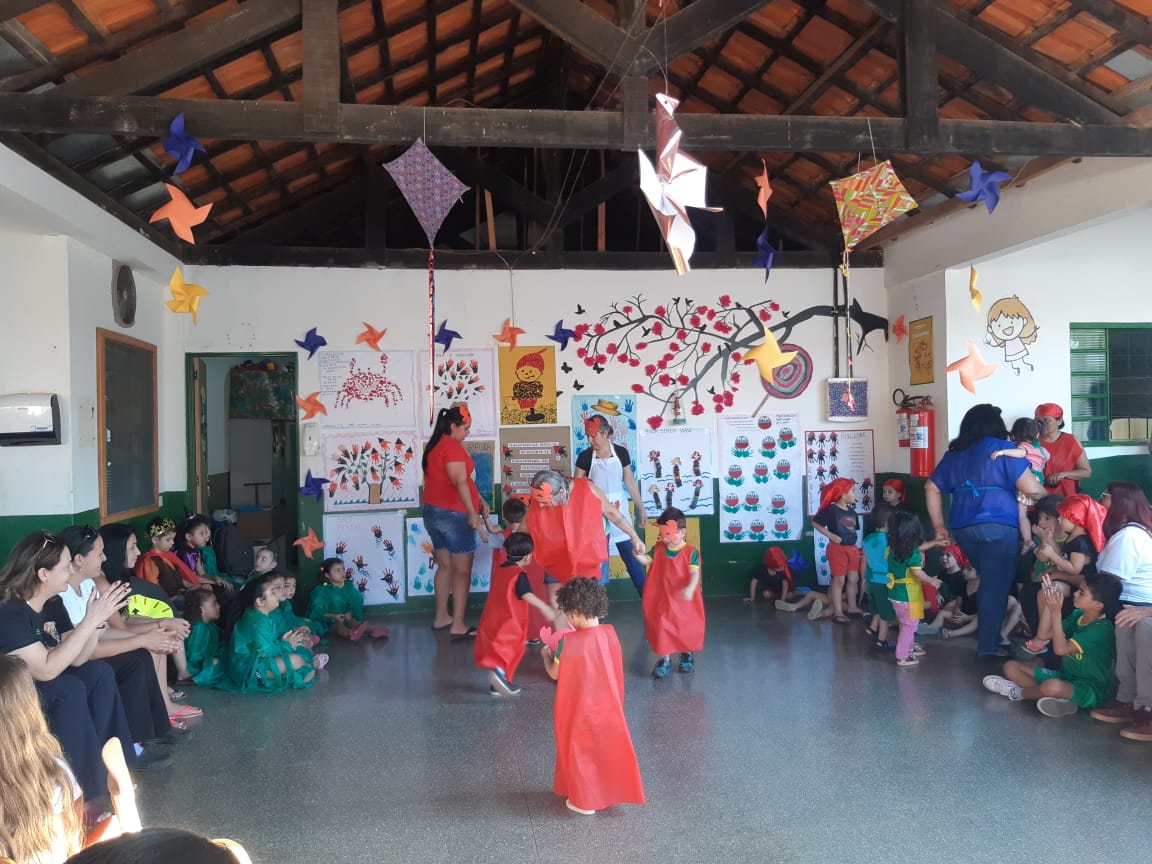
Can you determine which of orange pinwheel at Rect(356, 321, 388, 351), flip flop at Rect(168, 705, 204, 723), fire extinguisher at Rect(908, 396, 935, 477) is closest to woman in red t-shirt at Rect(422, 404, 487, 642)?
orange pinwheel at Rect(356, 321, 388, 351)

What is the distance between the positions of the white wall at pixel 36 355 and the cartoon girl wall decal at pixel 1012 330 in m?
6.31

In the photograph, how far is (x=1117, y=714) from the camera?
4184 millimetres

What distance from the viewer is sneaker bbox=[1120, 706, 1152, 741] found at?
3.93 m

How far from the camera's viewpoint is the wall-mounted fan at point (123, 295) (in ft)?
19.0

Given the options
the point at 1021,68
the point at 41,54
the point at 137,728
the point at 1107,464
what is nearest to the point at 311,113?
the point at 41,54

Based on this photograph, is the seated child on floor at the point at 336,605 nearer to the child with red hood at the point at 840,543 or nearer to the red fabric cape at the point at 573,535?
the red fabric cape at the point at 573,535

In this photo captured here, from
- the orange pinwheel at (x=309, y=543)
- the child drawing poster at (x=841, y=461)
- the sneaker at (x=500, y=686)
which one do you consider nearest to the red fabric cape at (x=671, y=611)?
the sneaker at (x=500, y=686)

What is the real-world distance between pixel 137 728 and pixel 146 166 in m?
3.40

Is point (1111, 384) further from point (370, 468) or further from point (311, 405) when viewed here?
point (311, 405)

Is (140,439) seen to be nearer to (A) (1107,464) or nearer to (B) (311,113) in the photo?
(B) (311,113)

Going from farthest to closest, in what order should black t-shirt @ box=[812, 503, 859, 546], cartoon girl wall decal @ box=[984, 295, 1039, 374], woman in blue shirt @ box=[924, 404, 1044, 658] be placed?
cartoon girl wall decal @ box=[984, 295, 1039, 374] < black t-shirt @ box=[812, 503, 859, 546] < woman in blue shirt @ box=[924, 404, 1044, 658]

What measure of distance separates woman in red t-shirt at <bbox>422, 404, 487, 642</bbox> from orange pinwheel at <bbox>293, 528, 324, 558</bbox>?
1.05 metres

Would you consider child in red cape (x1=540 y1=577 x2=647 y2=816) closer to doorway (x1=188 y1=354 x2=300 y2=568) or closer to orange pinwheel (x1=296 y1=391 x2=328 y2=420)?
orange pinwheel (x1=296 y1=391 x2=328 y2=420)

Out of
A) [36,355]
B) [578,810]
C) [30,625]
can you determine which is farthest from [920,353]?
[30,625]
